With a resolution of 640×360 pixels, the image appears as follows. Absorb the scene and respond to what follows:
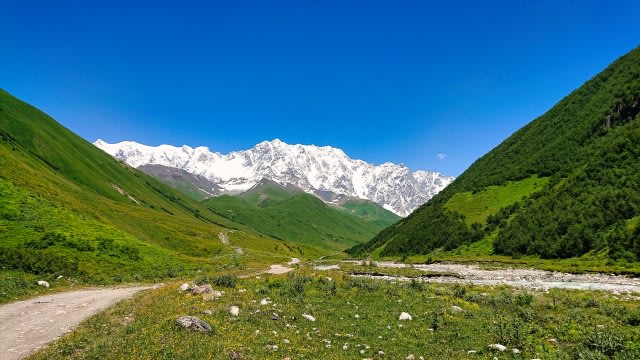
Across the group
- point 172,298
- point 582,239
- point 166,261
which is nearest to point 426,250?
point 582,239

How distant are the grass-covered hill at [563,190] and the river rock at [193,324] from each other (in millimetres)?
66475

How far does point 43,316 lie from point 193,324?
47.6 ft

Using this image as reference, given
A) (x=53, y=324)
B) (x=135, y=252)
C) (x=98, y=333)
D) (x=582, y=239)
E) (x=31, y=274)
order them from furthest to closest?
(x=582, y=239) → (x=135, y=252) → (x=31, y=274) → (x=53, y=324) → (x=98, y=333)

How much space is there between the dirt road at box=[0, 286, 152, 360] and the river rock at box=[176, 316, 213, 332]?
728 cm

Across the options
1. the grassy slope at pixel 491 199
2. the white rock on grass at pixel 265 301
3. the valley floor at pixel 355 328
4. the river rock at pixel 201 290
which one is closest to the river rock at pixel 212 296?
the valley floor at pixel 355 328

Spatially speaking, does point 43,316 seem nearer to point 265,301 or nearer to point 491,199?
point 265,301

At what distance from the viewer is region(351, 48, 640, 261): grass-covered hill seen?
247 feet

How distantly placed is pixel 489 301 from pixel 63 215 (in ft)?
220

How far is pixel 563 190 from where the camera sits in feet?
319

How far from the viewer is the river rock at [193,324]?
66.0 feet

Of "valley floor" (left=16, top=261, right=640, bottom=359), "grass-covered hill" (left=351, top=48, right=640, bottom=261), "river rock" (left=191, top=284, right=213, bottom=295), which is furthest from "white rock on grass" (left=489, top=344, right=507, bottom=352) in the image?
"grass-covered hill" (left=351, top=48, right=640, bottom=261)

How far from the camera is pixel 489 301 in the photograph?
104 ft

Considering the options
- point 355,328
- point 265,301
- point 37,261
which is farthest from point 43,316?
point 355,328

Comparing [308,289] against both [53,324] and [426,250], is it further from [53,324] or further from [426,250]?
[426,250]
